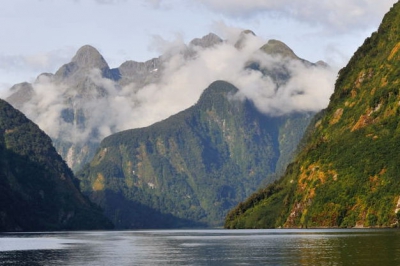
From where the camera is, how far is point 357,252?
14238 centimetres

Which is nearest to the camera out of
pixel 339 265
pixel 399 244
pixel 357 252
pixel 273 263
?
pixel 339 265

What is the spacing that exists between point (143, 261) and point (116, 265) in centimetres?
1117

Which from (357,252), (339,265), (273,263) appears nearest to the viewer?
(339,265)

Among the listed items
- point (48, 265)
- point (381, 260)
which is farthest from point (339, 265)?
point (48, 265)

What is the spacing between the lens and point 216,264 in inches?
5197

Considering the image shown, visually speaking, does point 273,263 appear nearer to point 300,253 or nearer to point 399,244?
point 300,253

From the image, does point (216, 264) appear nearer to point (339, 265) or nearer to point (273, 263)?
point (273, 263)

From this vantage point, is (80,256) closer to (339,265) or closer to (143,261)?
(143,261)

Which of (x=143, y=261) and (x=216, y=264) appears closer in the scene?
(x=216, y=264)

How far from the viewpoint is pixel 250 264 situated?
422 ft

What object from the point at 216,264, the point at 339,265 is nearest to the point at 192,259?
the point at 216,264

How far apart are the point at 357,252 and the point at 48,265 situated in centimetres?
5782

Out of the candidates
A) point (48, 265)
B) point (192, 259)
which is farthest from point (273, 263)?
point (48, 265)

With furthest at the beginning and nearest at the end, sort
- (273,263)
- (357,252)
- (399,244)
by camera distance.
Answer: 1. (399,244)
2. (357,252)
3. (273,263)
